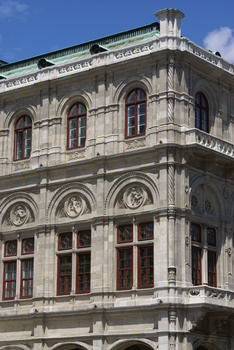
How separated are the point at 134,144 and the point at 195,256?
6582 mm

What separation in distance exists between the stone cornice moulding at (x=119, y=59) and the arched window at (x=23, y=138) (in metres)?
2.08

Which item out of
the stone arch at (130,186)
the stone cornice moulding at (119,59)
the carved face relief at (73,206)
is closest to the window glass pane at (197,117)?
the stone cornice moulding at (119,59)

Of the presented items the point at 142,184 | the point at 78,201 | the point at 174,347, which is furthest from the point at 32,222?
the point at 174,347

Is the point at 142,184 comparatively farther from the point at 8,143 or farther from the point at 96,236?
the point at 8,143

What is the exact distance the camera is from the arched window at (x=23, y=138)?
148 feet

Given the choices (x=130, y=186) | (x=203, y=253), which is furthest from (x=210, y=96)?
(x=203, y=253)

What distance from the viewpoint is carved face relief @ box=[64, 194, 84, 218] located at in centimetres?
4175

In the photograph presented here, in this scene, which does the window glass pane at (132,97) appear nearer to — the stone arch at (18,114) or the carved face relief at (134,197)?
the carved face relief at (134,197)

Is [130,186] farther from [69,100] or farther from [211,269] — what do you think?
[69,100]

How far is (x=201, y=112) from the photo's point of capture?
138 feet

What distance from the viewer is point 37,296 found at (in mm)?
41281

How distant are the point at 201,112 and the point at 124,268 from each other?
9.40 m

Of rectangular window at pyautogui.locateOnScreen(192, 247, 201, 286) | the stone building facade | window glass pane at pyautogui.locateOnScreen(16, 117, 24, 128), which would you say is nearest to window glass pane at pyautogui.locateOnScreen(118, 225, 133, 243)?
the stone building facade

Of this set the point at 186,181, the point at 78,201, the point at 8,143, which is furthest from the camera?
the point at 8,143
